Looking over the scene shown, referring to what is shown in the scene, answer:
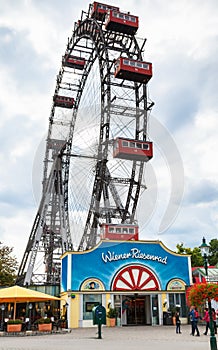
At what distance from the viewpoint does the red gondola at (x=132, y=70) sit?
30219 millimetres

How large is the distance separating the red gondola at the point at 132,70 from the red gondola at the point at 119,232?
439 inches

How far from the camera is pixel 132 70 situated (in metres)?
30.5

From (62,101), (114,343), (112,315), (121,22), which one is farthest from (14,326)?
(62,101)

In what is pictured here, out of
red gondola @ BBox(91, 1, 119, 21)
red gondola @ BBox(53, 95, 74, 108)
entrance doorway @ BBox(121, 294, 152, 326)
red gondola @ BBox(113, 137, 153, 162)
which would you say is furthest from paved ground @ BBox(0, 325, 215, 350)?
red gondola @ BBox(91, 1, 119, 21)

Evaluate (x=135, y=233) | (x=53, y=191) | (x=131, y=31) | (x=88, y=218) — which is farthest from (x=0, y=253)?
(x=131, y=31)

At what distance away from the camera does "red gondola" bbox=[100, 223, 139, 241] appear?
89.8ft

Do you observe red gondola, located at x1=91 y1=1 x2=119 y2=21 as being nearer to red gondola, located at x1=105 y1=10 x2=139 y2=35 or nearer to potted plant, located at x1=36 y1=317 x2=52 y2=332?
red gondola, located at x1=105 y1=10 x2=139 y2=35

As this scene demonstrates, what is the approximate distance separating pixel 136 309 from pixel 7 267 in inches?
839

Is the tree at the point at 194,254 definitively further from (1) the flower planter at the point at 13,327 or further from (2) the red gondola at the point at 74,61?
(1) the flower planter at the point at 13,327

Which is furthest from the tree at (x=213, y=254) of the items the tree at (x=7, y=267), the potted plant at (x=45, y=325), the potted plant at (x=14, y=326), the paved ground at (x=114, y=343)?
the paved ground at (x=114, y=343)

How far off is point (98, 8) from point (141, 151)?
13.3m

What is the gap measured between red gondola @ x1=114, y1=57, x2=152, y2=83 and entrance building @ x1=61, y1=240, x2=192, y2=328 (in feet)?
41.0

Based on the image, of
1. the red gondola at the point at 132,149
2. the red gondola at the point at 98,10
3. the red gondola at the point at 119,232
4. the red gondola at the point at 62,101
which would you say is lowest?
the red gondola at the point at 119,232

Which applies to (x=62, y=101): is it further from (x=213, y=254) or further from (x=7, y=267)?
(x=213, y=254)
